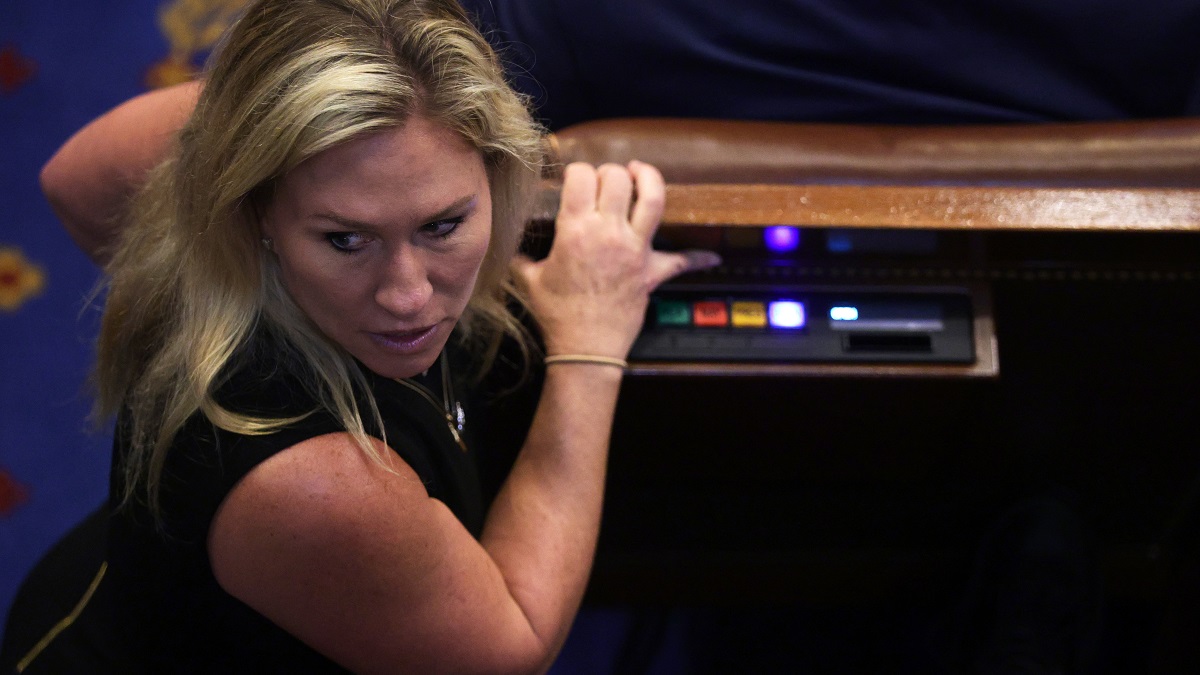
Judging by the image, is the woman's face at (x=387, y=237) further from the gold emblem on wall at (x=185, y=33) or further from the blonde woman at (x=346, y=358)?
the gold emblem on wall at (x=185, y=33)

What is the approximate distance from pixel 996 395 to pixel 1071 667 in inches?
13.2

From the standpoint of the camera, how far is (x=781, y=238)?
1.11 metres

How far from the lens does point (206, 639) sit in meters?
1.06

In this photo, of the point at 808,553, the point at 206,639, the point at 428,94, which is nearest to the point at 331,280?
the point at 428,94

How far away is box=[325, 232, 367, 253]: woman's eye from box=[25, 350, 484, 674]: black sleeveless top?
0.14 m

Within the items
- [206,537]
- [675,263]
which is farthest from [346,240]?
[675,263]

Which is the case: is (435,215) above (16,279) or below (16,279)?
below

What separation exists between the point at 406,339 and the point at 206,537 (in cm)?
23

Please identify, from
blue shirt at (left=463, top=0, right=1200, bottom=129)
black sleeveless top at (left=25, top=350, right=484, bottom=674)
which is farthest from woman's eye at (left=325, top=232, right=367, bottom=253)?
blue shirt at (left=463, top=0, right=1200, bottom=129)

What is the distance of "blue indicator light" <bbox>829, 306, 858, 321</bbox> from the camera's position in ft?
3.79

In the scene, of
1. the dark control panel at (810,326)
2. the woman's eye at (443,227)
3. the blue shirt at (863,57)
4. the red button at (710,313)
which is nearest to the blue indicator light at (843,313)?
the dark control panel at (810,326)

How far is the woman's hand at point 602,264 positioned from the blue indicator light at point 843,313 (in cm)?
17

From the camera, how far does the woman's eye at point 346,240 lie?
880 millimetres

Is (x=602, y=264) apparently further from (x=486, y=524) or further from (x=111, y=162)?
(x=111, y=162)
